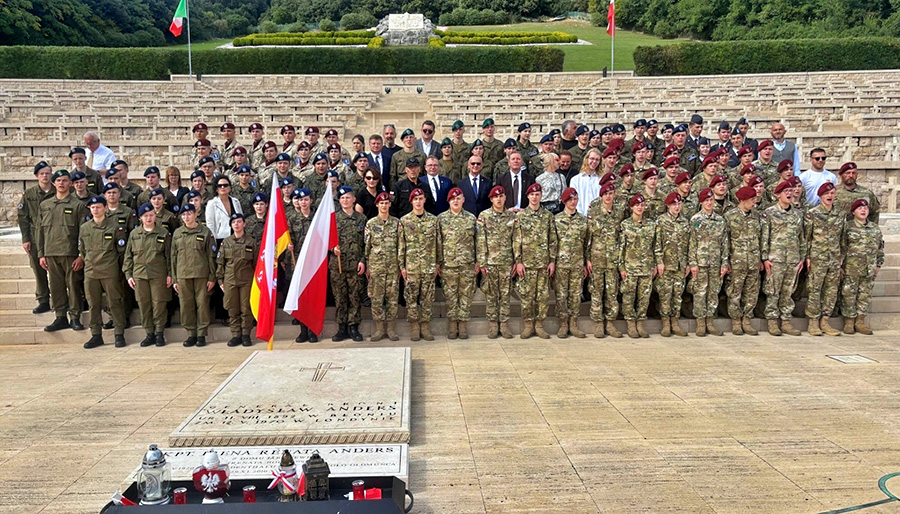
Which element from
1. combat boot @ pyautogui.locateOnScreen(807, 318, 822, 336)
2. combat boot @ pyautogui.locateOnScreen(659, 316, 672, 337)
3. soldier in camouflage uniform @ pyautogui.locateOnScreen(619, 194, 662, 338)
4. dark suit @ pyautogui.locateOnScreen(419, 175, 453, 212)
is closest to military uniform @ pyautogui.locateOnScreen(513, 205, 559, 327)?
soldier in camouflage uniform @ pyautogui.locateOnScreen(619, 194, 662, 338)

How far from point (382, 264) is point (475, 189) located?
157cm

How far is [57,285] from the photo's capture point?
7.21m

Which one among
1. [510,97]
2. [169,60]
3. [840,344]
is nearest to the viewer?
[840,344]

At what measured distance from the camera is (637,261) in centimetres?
692

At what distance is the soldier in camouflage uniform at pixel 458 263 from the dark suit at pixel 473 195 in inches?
15.7

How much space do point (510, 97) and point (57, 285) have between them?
51.8ft

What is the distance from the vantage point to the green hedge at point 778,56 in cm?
2777

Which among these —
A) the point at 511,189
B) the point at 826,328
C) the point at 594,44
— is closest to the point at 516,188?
the point at 511,189

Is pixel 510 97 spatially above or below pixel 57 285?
above

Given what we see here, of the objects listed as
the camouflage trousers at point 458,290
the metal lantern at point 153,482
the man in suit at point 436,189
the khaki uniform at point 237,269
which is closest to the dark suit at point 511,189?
the man in suit at point 436,189

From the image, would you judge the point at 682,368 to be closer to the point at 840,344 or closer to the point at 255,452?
the point at 840,344

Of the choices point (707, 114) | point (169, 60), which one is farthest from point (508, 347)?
point (169, 60)

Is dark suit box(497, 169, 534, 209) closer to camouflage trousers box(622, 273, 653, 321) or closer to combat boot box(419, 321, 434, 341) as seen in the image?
camouflage trousers box(622, 273, 653, 321)

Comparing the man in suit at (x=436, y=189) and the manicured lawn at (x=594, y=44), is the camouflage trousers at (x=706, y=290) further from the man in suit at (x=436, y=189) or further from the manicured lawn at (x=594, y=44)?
the manicured lawn at (x=594, y=44)
